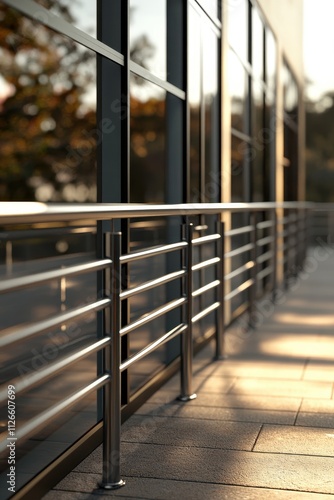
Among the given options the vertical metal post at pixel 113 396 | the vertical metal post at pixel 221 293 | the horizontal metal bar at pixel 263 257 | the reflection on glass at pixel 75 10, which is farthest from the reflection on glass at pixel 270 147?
the reflection on glass at pixel 75 10

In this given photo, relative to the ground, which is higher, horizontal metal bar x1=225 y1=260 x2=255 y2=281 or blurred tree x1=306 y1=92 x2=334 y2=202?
blurred tree x1=306 y1=92 x2=334 y2=202

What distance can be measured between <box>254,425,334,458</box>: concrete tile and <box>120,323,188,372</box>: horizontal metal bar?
62 centimetres

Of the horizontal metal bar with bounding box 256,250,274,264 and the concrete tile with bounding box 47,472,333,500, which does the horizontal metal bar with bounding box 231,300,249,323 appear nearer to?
the horizontal metal bar with bounding box 256,250,274,264

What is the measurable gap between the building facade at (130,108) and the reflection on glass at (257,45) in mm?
21

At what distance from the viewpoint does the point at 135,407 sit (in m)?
4.49

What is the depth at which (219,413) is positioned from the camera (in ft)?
14.7

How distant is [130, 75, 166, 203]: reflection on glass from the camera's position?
1268 inches

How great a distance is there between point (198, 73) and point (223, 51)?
2.22ft

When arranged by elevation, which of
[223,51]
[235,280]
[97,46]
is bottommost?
[235,280]

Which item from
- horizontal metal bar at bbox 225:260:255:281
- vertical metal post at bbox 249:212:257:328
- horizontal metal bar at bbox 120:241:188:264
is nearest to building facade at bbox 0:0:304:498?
horizontal metal bar at bbox 120:241:188:264

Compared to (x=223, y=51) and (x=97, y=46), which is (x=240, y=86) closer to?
(x=223, y=51)

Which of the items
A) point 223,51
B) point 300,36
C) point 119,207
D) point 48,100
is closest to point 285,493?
point 119,207

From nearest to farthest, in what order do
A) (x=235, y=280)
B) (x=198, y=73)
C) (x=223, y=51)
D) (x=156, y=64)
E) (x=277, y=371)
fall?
1. (x=277, y=371)
2. (x=198, y=73)
3. (x=223, y=51)
4. (x=235, y=280)
5. (x=156, y=64)

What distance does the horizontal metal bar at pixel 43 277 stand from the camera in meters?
2.45
